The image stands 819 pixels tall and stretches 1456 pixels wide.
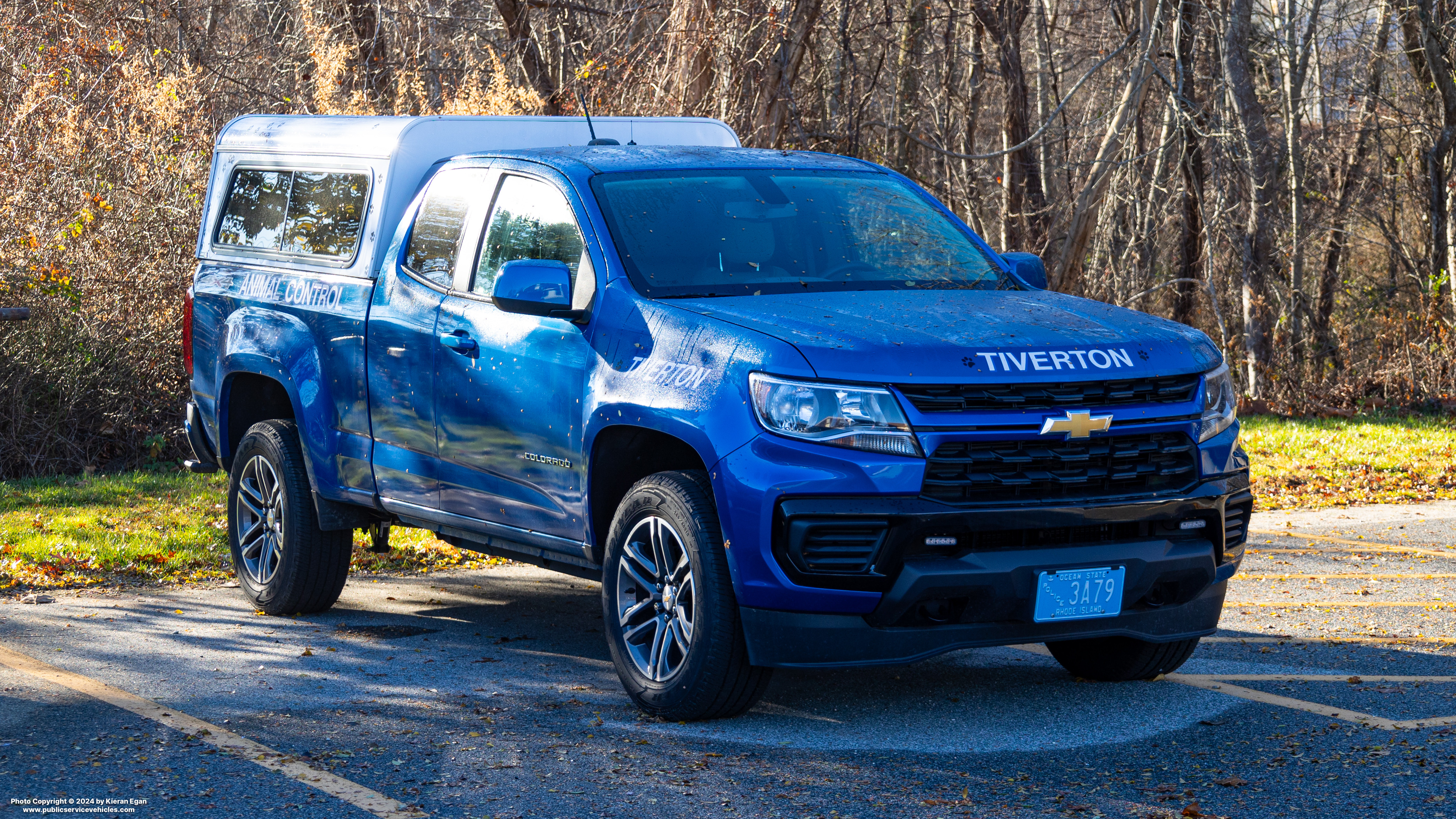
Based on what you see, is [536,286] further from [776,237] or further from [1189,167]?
[1189,167]

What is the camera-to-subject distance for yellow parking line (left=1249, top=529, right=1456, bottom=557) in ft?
30.0

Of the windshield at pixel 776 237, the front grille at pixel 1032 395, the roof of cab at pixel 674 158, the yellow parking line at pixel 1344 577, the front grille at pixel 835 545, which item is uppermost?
the roof of cab at pixel 674 158

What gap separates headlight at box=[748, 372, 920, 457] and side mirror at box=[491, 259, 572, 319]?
1.04 meters

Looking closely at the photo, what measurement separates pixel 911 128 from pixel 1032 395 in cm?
1411

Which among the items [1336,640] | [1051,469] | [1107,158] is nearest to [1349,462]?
[1107,158]

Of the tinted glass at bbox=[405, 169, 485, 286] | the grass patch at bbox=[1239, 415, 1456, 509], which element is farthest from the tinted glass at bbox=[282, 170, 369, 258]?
the grass patch at bbox=[1239, 415, 1456, 509]

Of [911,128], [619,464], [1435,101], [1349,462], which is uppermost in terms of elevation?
[1435,101]

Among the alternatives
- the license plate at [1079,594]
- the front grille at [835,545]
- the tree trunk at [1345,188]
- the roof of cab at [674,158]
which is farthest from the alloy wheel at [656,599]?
the tree trunk at [1345,188]

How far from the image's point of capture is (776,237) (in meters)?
6.46

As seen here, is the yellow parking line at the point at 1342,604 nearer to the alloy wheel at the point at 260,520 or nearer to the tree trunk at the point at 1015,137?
the alloy wheel at the point at 260,520

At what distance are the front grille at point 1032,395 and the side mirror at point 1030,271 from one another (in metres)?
1.33

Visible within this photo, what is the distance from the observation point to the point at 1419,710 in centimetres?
576

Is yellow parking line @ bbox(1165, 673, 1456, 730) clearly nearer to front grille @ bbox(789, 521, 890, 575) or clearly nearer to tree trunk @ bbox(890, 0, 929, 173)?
front grille @ bbox(789, 521, 890, 575)

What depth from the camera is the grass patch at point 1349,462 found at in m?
11.4
